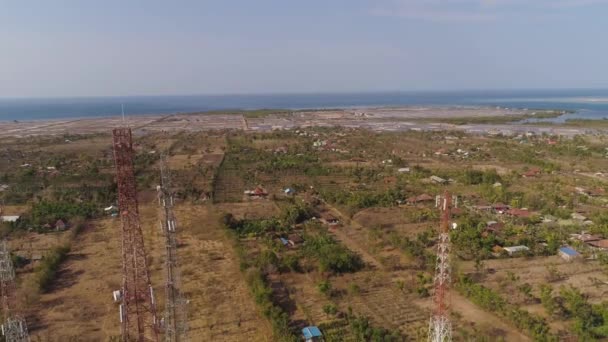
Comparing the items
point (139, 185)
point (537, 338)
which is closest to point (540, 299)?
point (537, 338)

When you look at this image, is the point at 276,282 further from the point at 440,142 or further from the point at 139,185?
the point at 440,142

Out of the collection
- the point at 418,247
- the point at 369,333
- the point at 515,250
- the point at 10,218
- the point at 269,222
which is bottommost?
the point at 369,333

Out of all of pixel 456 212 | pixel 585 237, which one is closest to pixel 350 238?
pixel 456 212

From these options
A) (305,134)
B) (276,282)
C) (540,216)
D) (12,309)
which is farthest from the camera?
(305,134)

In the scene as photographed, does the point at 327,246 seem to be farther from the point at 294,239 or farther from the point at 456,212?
the point at 456,212

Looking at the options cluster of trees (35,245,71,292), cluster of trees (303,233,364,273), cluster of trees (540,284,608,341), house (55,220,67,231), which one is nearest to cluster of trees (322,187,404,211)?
cluster of trees (303,233,364,273)
